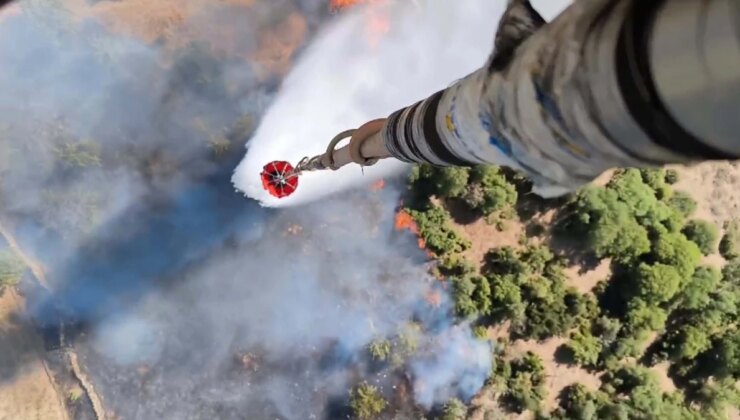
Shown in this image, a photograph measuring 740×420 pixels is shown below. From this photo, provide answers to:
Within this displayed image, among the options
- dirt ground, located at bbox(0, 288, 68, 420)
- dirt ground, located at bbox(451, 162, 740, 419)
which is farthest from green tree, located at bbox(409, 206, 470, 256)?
dirt ground, located at bbox(0, 288, 68, 420)

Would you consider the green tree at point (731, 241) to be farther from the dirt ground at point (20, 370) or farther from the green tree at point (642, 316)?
the dirt ground at point (20, 370)

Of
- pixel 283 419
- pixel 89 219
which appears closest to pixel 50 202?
pixel 89 219

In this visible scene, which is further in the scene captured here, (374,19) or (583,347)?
(583,347)

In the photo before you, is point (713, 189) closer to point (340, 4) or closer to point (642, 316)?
point (642, 316)

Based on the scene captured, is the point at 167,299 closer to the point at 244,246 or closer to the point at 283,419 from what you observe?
the point at 244,246

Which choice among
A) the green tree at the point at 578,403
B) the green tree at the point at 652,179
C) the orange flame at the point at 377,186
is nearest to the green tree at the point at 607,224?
the green tree at the point at 652,179

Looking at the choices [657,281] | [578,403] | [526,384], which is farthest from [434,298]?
[657,281]
